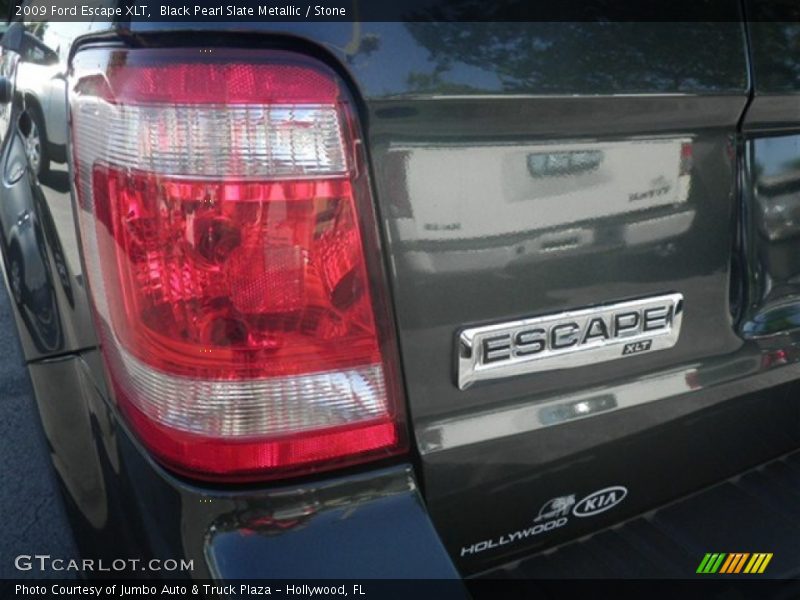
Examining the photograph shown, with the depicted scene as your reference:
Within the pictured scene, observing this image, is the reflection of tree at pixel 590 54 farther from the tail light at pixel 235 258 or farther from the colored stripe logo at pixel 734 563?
the colored stripe logo at pixel 734 563

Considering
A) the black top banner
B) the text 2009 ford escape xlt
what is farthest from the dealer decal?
the black top banner

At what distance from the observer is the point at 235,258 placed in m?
1.18

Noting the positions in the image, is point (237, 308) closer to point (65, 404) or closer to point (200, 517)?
point (200, 517)

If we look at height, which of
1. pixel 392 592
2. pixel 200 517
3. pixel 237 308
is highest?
pixel 237 308

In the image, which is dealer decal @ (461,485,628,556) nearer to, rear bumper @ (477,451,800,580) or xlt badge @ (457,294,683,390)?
rear bumper @ (477,451,800,580)

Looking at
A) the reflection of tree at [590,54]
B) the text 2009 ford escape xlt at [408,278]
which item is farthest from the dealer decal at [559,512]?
the reflection of tree at [590,54]

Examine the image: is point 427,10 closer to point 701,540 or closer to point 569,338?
point 569,338

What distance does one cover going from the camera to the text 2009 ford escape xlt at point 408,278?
1179 mm

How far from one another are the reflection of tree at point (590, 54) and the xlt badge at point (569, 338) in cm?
37

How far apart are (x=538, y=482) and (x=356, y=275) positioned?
Result: 0.52 m

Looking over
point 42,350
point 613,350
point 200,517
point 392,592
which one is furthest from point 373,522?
point 42,350

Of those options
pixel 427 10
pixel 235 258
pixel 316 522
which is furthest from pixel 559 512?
pixel 427 10

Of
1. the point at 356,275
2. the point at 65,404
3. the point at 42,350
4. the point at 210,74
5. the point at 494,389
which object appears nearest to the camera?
the point at 210,74

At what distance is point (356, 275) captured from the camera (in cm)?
126
